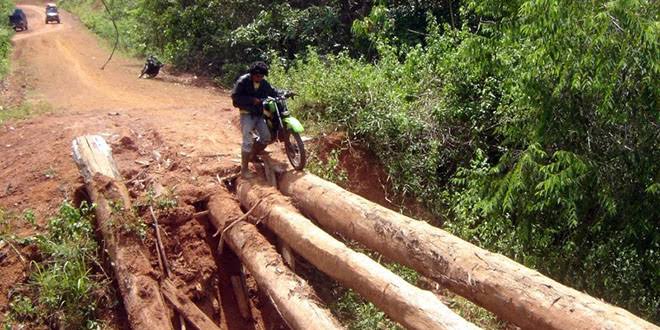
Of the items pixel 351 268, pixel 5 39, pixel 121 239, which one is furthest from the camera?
pixel 5 39

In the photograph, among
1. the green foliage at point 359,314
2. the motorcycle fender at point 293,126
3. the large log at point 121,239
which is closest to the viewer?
the large log at point 121,239

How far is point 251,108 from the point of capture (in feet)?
24.0

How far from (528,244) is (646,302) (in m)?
1.25

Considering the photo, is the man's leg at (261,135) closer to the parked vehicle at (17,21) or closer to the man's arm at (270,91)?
the man's arm at (270,91)

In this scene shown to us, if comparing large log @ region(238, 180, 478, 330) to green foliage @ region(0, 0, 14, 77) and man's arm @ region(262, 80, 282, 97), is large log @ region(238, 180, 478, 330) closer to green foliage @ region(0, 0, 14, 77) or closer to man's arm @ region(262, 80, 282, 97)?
man's arm @ region(262, 80, 282, 97)

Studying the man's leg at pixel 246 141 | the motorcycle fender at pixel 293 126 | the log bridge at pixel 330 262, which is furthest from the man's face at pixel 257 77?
the log bridge at pixel 330 262

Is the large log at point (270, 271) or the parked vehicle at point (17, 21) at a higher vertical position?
the large log at point (270, 271)

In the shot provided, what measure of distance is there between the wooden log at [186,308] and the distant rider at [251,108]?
5.22 ft

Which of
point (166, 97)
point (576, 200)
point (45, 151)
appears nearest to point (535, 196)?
point (576, 200)

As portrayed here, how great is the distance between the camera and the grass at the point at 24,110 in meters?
10.8

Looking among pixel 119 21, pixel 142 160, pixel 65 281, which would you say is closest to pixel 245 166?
pixel 142 160

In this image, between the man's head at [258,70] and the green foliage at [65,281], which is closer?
the green foliage at [65,281]

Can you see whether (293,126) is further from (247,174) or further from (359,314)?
(359,314)

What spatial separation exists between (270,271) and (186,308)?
3.08ft
